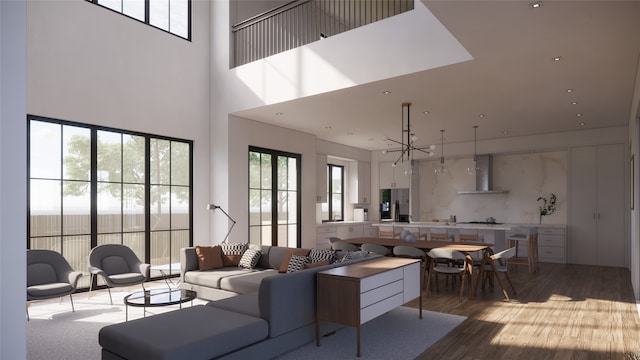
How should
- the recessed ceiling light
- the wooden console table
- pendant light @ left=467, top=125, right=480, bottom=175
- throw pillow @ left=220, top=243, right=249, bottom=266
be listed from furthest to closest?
1. pendant light @ left=467, top=125, right=480, bottom=175
2. throw pillow @ left=220, top=243, right=249, bottom=266
3. the wooden console table
4. the recessed ceiling light

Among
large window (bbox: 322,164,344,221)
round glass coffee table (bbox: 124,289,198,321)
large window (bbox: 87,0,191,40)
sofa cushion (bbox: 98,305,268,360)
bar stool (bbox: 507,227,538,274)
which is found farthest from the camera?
large window (bbox: 322,164,344,221)

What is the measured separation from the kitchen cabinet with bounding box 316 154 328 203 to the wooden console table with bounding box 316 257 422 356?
5.65 metres

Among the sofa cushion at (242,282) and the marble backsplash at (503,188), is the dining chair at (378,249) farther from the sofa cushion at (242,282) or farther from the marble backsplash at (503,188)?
the marble backsplash at (503,188)

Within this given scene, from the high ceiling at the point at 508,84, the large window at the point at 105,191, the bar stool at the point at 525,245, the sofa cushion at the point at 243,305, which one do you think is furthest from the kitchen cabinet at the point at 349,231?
the sofa cushion at the point at 243,305

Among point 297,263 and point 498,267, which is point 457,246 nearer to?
point 498,267

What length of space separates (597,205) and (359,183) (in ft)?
18.4

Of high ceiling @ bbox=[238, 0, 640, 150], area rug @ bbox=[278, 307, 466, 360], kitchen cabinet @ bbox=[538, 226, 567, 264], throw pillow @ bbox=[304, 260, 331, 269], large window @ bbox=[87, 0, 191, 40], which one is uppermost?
large window @ bbox=[87, 0, 191, 40]

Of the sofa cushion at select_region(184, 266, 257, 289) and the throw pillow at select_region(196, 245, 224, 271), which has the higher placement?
the throw pillow at select_region(196, 245, 224, 271)

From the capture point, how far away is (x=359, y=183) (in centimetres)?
1158

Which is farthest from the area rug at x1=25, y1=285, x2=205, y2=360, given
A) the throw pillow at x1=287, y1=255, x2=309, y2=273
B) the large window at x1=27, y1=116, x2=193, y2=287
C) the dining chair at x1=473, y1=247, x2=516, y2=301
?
the dining chair at x1=473, y1=247, x2=516, y2=301

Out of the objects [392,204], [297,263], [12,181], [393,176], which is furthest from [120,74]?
[392,204]

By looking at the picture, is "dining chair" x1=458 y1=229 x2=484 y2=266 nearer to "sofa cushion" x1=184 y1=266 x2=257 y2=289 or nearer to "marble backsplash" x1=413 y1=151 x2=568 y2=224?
"marble backsplash" x1=413 y1=151 x2=568 y2=224

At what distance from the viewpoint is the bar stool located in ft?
25.1

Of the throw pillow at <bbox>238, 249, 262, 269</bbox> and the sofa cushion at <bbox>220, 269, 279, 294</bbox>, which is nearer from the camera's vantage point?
the sofa cushion at <bbox>220, 269, 279, 294</bbox>
